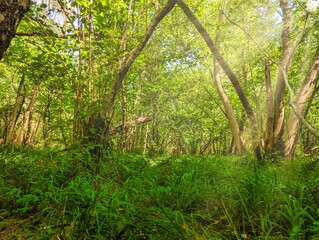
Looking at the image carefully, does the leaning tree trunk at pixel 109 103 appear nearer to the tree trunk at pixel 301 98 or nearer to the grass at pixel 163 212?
the grass at pixel 163 212

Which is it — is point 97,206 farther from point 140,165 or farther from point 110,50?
point 110,50

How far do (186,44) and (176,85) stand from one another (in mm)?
2472

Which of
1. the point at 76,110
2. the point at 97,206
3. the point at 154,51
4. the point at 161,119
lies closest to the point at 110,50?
Answer: the point at 76,110

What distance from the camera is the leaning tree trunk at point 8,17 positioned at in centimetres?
157

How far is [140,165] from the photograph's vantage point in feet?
10.5

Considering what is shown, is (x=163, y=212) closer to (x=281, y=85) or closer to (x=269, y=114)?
(x=269, y=114)

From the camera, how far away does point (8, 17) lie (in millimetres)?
1603

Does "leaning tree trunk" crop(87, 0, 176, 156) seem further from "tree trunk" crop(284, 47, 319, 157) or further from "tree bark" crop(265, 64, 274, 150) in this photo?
"tree trunk" crop(284, 47, 319, 157)

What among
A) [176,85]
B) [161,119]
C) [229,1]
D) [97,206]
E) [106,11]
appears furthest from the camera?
[176,85]

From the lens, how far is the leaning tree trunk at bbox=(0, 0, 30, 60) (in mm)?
1570

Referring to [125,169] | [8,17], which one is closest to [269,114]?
[125,169]

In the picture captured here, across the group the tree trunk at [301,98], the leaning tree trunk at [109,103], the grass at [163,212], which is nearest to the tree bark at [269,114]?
the tree trunk at [301,98]

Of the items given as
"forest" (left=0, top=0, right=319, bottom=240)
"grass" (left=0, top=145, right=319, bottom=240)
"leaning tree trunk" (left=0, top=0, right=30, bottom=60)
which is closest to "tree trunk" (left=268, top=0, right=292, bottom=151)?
"forest" (left=0, top=0, right=319, bottom=240)

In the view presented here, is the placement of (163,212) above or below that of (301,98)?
below
